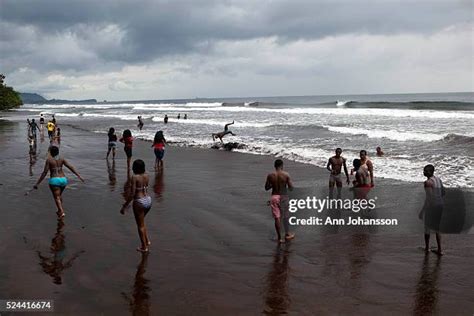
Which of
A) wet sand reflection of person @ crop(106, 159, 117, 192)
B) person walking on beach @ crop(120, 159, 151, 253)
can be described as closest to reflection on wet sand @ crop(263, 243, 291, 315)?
person walking on beach @ crop(120, 159, 151, 253)

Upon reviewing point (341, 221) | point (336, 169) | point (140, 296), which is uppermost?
point (336, 169)

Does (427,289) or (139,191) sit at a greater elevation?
(139,191)

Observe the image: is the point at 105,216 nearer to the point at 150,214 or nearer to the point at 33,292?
the point at 150,214

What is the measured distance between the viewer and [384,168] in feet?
51.3

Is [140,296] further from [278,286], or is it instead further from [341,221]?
[341,221]

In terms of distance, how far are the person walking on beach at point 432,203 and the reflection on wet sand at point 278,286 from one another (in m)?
2.51

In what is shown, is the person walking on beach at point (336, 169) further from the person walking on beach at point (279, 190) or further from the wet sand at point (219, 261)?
the person walking on beach at point (279, 190)

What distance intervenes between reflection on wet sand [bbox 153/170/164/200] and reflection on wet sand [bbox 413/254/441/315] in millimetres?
7069

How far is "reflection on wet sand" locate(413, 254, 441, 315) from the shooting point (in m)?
5.43

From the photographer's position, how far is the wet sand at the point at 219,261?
5.59 metres

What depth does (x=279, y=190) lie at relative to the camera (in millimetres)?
7773

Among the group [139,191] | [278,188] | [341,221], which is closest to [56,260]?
[139,191]

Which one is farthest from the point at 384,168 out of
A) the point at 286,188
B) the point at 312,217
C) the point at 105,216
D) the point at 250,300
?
the point at 250,300

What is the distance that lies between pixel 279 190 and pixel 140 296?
125 inches
